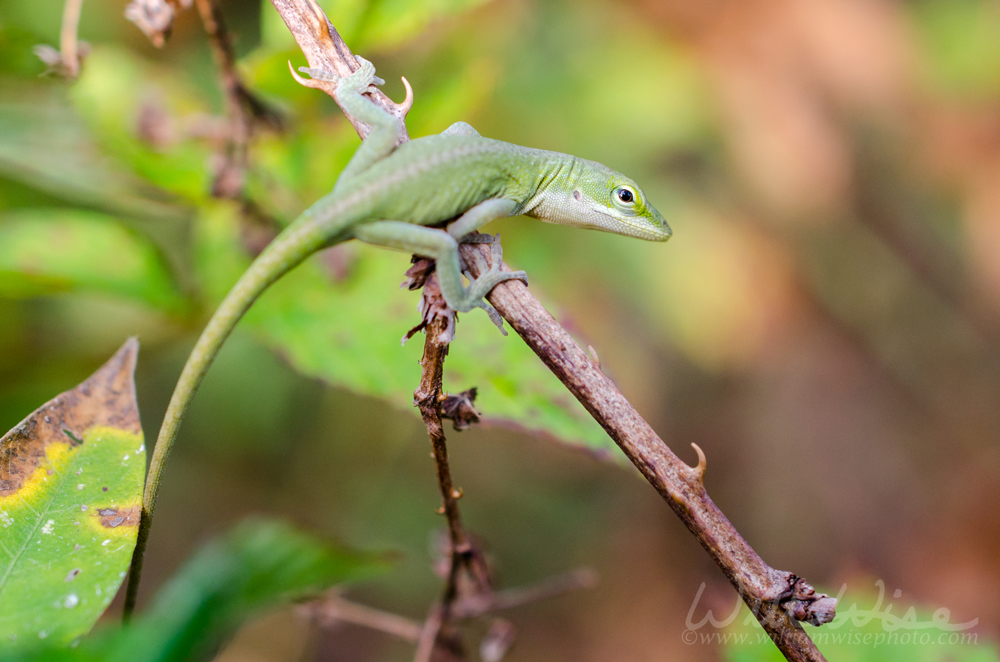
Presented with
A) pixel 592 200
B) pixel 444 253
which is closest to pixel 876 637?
pixel 592 200

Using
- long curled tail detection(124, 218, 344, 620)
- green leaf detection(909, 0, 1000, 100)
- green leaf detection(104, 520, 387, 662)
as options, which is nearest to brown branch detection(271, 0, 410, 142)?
long curled tail detection(124, 218, 344, 620)

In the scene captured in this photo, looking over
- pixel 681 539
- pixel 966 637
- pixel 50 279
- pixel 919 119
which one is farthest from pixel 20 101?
pixel 919 119

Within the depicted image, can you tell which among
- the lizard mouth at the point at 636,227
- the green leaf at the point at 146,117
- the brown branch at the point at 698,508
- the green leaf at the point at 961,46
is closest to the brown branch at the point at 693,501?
the brown branch at the point at 698,508

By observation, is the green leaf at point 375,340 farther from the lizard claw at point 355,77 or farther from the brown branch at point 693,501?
the lizard claw at point 355,77

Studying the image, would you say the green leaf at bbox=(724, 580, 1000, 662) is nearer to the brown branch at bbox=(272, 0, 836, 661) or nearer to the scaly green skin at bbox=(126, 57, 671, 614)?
the brown branch at bbox=(272, 0, 836, 661)

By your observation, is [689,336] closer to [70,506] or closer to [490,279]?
[490,279]
